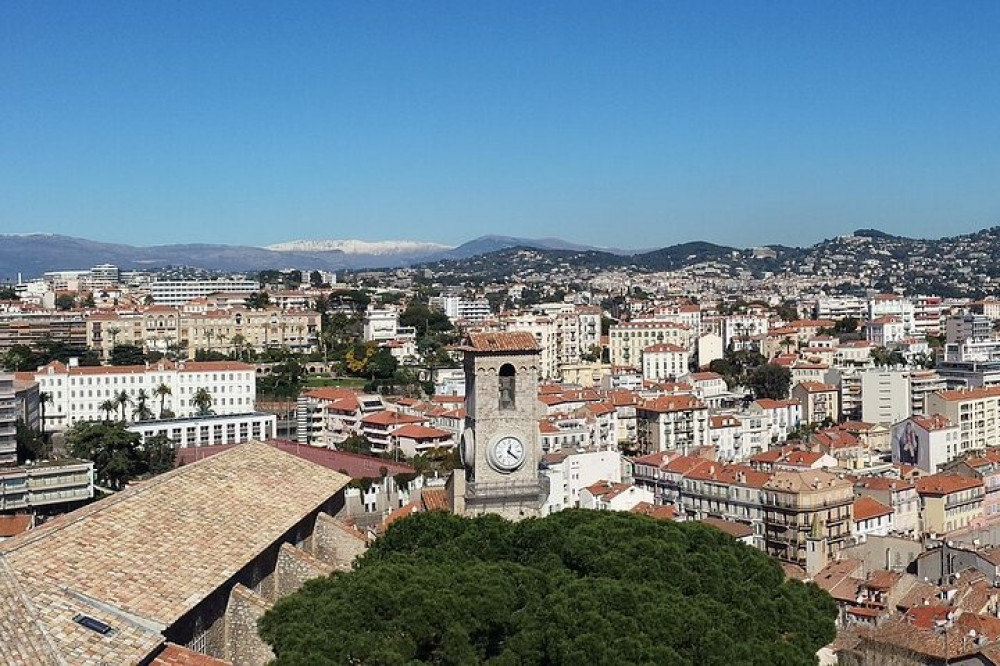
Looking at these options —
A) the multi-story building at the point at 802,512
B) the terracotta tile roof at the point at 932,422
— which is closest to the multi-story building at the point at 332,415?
the terracotta tile roof at the point at 932,422

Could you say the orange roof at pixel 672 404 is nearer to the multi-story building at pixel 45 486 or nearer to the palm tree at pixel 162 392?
the palm tree at pixel 162 392

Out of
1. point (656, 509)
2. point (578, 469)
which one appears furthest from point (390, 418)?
point (656, 509)

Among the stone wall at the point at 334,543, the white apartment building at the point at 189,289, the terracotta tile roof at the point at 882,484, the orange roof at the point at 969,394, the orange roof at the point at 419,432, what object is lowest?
the terracotta tile roof at the point at 882,484

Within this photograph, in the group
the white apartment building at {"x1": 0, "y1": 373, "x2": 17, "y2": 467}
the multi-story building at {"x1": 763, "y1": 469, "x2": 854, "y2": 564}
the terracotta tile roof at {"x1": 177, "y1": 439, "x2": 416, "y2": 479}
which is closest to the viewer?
the multi-story building at {"x1": 763, "y1": 469, "x2": 854, "y2": 564}

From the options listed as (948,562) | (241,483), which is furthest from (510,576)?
(948,562)

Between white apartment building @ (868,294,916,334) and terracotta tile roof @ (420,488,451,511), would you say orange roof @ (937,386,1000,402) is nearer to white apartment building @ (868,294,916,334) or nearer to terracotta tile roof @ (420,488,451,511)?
terracotta tile roof @ (420,488,451,511)

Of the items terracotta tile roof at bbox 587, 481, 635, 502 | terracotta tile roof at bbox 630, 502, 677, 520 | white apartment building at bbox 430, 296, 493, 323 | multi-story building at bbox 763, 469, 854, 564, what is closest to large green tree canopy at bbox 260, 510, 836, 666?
terracotta tile roof at bbox 630, 502, 677, 520
